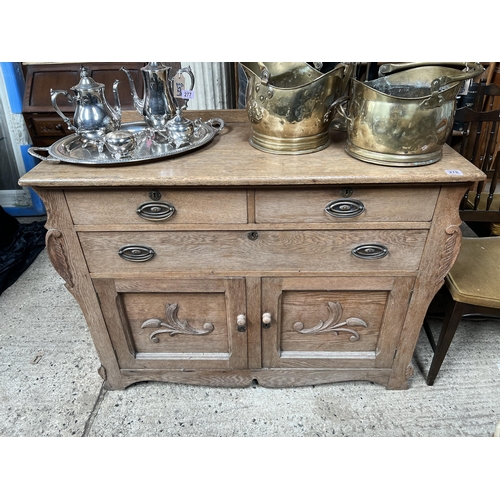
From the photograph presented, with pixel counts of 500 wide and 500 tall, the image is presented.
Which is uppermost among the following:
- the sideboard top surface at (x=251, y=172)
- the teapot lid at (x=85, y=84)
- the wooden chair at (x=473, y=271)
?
the teapot lid at (x=85, y=84)

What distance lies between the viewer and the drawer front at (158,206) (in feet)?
3.77

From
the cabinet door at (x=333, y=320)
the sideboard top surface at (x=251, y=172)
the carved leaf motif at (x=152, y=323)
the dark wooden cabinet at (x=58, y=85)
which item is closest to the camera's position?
the sideboard top surface at (x=251, y=172)

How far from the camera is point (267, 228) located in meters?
1.20

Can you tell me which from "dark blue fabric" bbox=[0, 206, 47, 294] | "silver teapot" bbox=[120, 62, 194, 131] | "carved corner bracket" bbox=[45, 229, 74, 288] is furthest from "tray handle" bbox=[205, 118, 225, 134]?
"dark blue fabric" bbox=[0, 206, 47, 294]

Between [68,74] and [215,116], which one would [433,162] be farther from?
[68,74]

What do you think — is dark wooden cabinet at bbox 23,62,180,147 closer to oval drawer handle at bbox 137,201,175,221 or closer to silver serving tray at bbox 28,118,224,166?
silver serving tray at bbox 28,118,224,166

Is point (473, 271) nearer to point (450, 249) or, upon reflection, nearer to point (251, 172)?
point (450, 249)

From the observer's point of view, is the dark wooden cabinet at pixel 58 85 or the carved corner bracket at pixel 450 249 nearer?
the carved corner bracket at pixel 450 249

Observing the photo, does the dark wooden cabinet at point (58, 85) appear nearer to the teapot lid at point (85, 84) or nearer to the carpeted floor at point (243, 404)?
the teapot lid at point (85, 84)

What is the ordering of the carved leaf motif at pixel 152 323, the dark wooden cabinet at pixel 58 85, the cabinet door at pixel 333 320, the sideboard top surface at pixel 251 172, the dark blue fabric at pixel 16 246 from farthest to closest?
the dark wooden cabinet at pixel 58 85, the dark blue fabric at pixel 16 246, the carved leaf motif at pixel 152 323, the cabinet door at pixel 333 320, the sideboard top surface at pixel 251 172

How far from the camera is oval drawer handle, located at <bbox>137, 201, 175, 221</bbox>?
45.7 inches

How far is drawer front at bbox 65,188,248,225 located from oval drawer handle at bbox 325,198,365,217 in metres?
0.26

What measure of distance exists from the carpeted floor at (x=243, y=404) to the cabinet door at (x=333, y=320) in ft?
0.58

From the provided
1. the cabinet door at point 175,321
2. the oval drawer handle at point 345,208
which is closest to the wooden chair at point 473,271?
the oval drawer handle at point 345,208
